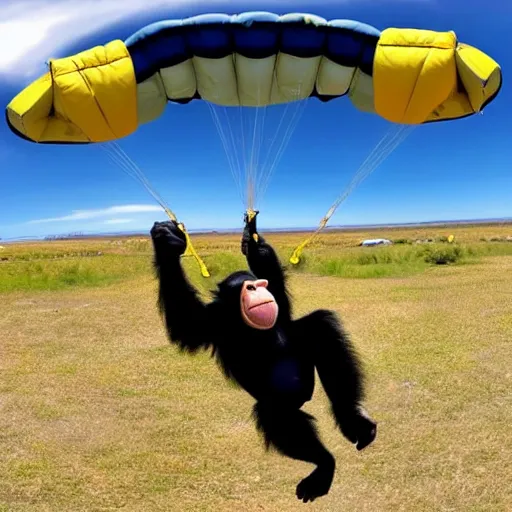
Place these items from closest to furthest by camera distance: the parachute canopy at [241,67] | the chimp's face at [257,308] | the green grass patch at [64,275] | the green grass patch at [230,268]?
the chimp's face at [257,308], the parachute canopy at [241,67], the green grass patch at [64,275], the green grass patch at [230,268]

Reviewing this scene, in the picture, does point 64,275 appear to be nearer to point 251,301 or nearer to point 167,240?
point 167,240

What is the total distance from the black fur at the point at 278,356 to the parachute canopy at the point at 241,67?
1413 mm

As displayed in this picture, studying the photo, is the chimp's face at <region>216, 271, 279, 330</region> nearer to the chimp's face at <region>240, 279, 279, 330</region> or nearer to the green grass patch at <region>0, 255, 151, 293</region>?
the chimp's face at <region>240, 279, 279, 330</region>

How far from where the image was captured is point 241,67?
4773 mm

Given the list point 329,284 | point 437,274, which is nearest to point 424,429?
point 329,284

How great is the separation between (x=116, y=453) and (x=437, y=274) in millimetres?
19528

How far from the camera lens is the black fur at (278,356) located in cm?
386

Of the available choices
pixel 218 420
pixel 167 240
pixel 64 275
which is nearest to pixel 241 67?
pixel 167 240

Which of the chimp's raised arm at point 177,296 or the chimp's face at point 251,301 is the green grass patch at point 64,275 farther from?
the chimp's face at point 251,301

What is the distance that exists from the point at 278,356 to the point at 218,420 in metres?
5.28

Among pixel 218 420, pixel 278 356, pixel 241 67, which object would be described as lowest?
pixel 218 420

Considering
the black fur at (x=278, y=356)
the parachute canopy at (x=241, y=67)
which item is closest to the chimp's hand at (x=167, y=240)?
the black fur at (x=278, y=356)

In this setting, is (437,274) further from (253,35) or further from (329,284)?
(253,35)

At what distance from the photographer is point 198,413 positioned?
9.05 m
